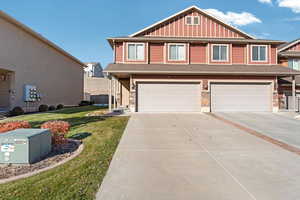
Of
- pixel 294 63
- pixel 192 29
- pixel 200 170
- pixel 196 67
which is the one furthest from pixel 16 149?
pixel 294 63

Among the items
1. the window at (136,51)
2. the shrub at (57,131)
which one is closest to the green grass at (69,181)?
the shrub at (57,131)

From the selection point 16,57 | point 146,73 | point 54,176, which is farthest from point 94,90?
point 54,176

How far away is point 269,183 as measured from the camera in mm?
3449

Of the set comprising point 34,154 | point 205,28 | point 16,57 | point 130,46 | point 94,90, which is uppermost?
point 205,28

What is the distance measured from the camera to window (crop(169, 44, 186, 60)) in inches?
574

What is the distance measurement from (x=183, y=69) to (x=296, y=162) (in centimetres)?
956

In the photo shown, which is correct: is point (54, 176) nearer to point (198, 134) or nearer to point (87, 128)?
point (87, 128)

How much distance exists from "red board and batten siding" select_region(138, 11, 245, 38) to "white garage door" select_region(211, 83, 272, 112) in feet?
17.3

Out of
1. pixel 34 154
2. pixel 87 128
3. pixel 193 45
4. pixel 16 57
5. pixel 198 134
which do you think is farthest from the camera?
pixel 193 45

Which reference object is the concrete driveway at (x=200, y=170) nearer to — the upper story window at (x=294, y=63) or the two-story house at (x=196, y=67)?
the two-story house at (x=196, y=67)

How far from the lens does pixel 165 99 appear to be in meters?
13.4

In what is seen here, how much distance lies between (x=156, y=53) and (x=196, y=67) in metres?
3.55

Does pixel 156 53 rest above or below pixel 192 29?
below

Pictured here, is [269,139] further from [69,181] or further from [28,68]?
[28,68]
